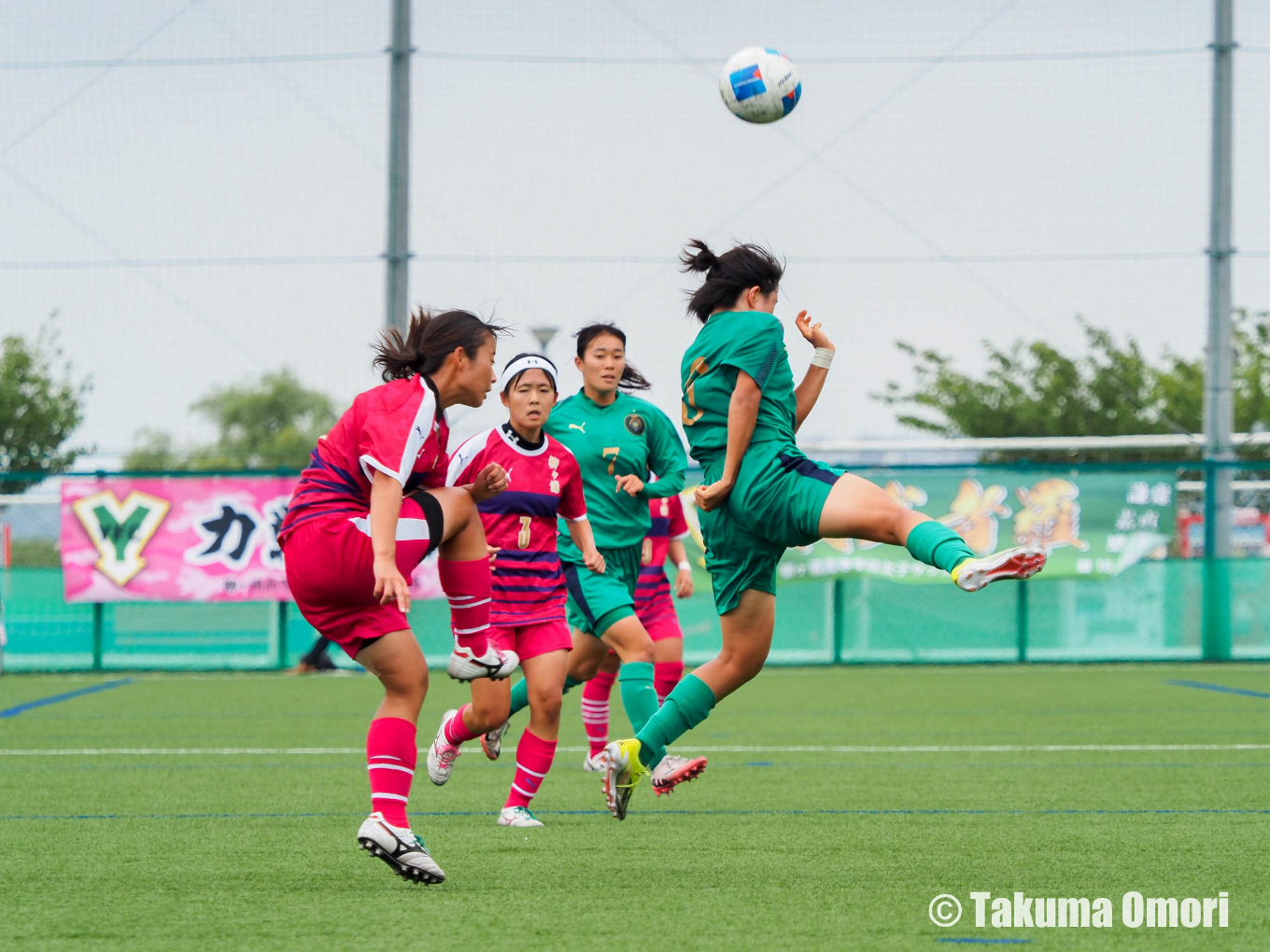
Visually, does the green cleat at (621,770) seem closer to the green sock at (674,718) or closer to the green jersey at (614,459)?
the green sock at (674,718)

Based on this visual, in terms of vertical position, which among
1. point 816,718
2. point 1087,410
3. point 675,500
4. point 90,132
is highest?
point 90,132

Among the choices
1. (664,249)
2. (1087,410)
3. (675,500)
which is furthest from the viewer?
(1087,410)

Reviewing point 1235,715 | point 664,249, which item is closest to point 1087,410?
point 664,249

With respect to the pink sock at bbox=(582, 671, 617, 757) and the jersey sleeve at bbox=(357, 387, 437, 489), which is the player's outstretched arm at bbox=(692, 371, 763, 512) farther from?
the pink sock at bbox=(582, 671, 617, 757)

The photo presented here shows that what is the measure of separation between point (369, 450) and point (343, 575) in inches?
14.2

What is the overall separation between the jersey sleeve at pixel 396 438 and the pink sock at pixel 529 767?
1.77 metres

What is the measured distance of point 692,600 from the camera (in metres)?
14.4

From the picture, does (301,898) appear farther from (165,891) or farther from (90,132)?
(90,132)

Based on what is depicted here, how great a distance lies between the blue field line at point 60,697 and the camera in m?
10.4

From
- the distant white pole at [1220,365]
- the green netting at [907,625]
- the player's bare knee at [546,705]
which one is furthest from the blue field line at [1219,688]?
the player's bare knee at [546,705]

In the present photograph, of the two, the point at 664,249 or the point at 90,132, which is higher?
the point at 90,132

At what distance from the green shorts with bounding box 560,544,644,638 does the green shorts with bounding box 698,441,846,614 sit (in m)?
1.36

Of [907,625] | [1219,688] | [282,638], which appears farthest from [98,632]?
[1219,688]

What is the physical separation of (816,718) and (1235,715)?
105 inches
